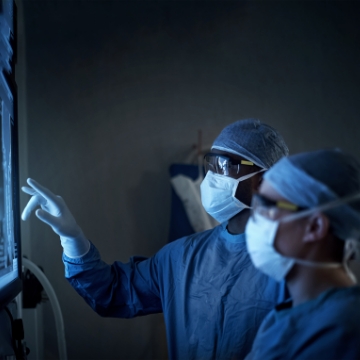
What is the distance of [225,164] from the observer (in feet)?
4.08

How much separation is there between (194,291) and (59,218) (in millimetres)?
483

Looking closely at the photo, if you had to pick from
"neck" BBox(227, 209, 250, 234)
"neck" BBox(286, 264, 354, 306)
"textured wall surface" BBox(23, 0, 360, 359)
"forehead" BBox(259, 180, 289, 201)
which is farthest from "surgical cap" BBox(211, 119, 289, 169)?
"textured wall surface" BBox(23, 0, 360, 359)

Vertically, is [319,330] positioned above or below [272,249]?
below

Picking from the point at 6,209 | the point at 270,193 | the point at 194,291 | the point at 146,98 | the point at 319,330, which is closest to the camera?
the point at 319,330

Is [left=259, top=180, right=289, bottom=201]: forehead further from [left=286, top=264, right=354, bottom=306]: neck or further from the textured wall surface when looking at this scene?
the textured wall surface

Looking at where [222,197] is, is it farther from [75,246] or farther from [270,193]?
[75,246]

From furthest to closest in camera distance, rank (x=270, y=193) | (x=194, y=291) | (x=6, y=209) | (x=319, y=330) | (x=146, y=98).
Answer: (x=146, y=98) < (x=194, y=291) < (x=6, y=209) < (x=270, y=193) < (x=319, y=330)

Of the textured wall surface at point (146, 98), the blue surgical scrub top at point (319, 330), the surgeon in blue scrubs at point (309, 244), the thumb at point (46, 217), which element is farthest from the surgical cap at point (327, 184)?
the textured wall surface at point (146, 98)

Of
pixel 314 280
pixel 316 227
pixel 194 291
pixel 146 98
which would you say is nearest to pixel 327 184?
pixel 316 227

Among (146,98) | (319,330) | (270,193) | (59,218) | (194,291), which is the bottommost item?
(194,291)

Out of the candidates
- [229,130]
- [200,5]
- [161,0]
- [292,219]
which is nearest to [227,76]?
[200,5]

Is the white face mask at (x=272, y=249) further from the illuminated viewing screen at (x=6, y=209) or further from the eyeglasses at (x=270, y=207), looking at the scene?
the illuminated viewing screen at (x=6, y=209)

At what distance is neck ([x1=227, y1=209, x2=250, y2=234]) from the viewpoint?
121cm

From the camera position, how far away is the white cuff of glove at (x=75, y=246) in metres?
1.17
